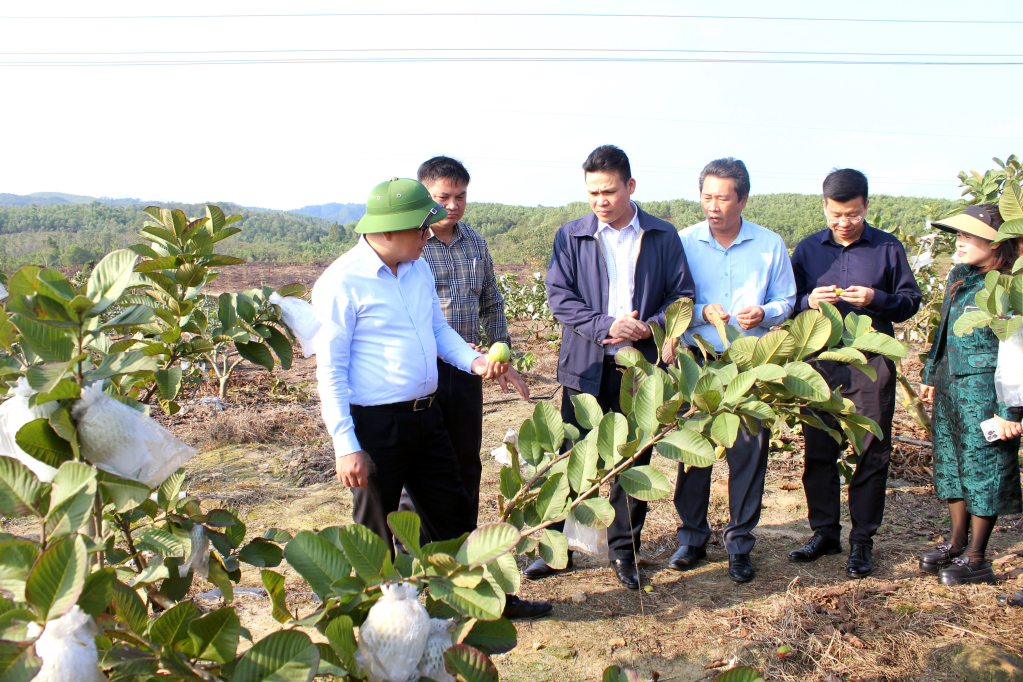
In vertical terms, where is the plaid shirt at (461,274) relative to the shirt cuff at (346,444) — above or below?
above

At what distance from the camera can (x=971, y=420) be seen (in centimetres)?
236

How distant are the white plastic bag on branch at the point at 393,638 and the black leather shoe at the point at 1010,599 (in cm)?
228

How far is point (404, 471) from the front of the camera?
2.07 metres

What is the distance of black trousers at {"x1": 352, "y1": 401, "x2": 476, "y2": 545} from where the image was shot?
6.46 ft

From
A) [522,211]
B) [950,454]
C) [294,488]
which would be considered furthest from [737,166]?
[522,211]

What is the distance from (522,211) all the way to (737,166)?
37.7m

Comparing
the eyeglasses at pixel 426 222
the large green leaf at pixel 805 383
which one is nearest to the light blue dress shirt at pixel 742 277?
the eyeglasses at pixel 426 222

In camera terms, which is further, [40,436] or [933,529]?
[933,529]

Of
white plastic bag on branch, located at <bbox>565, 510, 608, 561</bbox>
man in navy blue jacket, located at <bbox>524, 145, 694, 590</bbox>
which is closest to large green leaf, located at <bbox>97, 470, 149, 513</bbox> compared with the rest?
white plastic bag on branch, located at <bbox>565, 510, 608, 561</bbox>

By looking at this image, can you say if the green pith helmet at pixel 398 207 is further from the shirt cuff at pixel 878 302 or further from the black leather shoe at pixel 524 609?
the shirt cuff at pixel 878 302

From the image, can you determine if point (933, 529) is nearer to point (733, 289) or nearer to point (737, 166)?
point (733, 289)

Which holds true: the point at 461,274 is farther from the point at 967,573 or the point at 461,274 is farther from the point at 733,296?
the point at 967,573

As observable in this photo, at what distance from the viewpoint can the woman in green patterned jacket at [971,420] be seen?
2.30m

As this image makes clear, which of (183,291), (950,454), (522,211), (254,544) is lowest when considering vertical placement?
(950,454)
